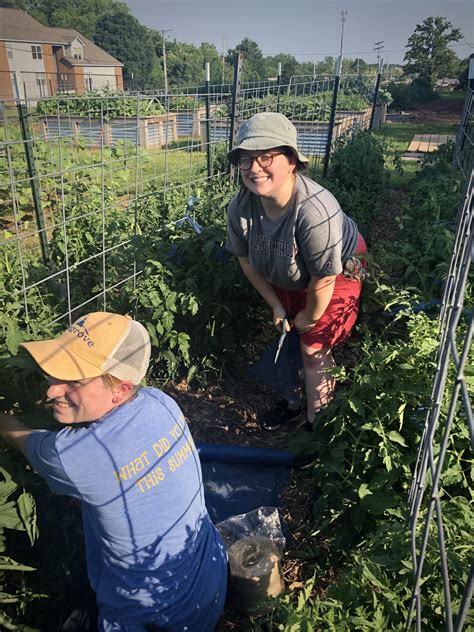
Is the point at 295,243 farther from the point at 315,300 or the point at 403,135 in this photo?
the point at 403,135

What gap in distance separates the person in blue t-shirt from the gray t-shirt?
0.96 meters

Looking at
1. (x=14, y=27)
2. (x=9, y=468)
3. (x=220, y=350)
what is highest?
(x=14, y=27)

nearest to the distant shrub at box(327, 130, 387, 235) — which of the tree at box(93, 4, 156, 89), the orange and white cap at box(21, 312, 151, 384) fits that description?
the orange and white cap at box(21, 312, 151, 384)

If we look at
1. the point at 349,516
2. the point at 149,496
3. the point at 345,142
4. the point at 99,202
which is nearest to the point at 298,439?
the point at 349,516

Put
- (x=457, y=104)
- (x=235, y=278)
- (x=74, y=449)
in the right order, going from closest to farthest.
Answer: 1. (x=74, y=449)
2. (x=235, y=278)
3. (x=457, y=104)

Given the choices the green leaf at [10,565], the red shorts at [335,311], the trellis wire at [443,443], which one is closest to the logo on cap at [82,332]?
the green leaf at [10,565]

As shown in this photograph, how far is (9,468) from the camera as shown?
1675mm

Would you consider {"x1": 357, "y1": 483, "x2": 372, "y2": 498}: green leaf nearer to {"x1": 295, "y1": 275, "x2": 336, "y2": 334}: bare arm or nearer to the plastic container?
the plastic container

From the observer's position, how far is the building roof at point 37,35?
43.4m

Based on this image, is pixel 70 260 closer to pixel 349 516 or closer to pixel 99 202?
pixel 99 202

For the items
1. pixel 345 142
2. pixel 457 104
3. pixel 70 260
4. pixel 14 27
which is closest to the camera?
pixel 70 260

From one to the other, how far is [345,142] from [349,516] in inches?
304

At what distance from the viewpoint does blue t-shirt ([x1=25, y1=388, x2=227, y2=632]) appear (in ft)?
4.86

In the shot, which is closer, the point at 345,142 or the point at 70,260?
the point at 70,260
